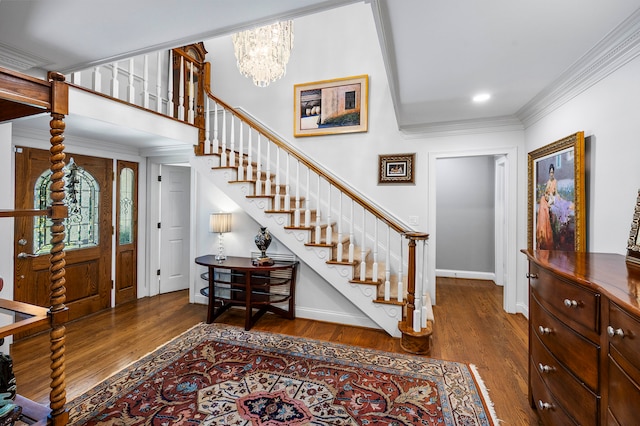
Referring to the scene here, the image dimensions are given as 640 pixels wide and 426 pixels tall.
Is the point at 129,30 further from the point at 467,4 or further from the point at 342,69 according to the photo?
the point at 342,69

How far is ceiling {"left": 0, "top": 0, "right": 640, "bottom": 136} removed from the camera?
1.45m

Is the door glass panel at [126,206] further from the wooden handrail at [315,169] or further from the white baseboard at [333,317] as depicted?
the white baseboard at [333,317]

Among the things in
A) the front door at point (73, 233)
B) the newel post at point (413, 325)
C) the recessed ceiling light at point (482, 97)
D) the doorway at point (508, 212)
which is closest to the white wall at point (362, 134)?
the doorway at point (508, 212)

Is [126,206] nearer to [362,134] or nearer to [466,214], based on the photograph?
[362,134]

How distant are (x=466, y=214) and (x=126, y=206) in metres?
5.50

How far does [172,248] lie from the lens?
14.5 feet

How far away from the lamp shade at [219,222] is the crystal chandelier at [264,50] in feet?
5.33

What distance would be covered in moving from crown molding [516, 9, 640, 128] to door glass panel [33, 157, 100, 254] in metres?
4.30

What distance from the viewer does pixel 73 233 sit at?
3324 mm

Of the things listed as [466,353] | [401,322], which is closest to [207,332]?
[401,322]

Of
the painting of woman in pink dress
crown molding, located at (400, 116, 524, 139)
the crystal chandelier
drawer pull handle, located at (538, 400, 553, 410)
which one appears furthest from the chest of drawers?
the crystal chandelier

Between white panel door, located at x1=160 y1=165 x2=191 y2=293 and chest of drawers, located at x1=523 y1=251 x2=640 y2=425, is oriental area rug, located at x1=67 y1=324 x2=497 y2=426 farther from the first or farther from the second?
white panel door, located at x1=160 y1=165 x2=191 y2=293

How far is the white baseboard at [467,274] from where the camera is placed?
5223mm

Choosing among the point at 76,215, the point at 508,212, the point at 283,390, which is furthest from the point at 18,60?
the point at 508,212
